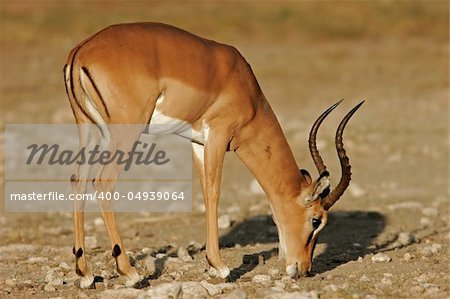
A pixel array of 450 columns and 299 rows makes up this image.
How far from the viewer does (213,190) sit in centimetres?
855

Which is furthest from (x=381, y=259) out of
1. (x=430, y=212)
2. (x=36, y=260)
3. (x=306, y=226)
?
(x=430, y=212)

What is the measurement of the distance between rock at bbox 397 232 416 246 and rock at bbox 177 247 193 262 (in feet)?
7.80

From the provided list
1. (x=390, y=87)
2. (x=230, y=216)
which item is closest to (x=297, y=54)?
(x=390, y=87)

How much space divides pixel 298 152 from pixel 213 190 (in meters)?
8.70

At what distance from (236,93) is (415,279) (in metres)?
2.19

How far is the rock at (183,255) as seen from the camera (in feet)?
30.2

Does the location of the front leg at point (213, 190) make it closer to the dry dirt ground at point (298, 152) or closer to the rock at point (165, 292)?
the dry dirt ground at point (298, 152)

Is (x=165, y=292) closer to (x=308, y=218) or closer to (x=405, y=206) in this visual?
(x=308, y=218)

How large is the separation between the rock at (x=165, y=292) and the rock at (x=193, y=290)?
0.27 feet

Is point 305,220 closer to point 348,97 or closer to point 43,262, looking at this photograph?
point 43,262

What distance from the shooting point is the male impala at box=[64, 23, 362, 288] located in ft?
25.8

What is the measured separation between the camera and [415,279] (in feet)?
27.2

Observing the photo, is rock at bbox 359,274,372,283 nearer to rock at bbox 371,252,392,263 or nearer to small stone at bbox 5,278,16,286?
rock at bbox 371,252,392,263
